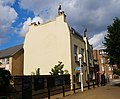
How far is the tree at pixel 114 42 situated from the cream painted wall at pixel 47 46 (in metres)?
5.05

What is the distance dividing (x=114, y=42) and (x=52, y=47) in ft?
27.1

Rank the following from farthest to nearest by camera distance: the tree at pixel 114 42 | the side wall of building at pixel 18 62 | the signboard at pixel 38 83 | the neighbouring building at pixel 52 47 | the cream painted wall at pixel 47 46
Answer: the side wall of building at pixel 18 62
the cream painted wall at pixel 47 46
the neighbouring building at pixel 52 47
the tree at pixel 114 42
the signboard at pixel 38 83

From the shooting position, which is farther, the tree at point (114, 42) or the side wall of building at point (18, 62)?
the side wall of building at point (18, 62)

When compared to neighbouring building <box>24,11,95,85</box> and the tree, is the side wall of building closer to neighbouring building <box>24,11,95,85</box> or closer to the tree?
neighbouring building <box>24,11,95,85</box>

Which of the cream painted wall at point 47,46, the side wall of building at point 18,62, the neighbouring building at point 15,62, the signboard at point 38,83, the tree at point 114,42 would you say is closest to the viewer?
the signboard at point 38,83

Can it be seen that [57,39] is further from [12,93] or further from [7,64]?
[12,93]

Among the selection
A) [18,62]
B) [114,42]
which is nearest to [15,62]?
[18,62]

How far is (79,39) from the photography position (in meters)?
33.0

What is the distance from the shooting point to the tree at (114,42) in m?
26.8

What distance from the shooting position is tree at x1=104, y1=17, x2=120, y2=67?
88.0 feet

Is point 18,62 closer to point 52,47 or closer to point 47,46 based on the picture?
point 47,46

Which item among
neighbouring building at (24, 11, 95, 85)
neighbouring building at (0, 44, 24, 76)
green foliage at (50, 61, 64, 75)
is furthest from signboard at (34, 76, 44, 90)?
neighbouring building at (0, 44, 24, 76)

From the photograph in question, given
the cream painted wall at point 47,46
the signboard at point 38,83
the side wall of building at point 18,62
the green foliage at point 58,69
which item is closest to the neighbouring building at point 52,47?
the cream painted wall at point 47,46

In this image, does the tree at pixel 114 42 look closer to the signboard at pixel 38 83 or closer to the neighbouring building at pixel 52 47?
the neighbouring building at pixel 52 47
